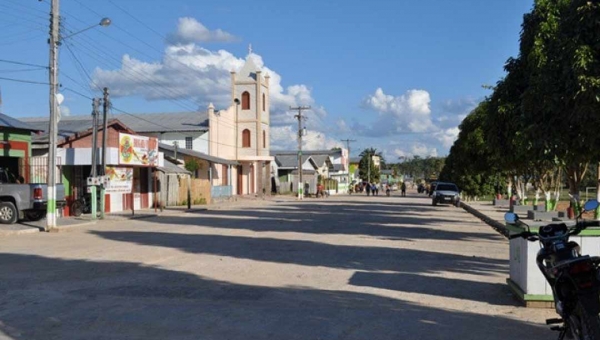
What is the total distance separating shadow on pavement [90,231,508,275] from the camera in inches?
512

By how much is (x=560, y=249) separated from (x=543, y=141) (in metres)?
8.14

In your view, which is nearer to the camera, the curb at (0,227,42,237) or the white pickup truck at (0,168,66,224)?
the curb at (0,227,42,237)

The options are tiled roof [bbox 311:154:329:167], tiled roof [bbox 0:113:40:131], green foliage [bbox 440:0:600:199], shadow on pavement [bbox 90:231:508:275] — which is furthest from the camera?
tiled roof [bbox 311:154:329:167]

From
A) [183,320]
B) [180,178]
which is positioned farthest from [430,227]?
[180,178]

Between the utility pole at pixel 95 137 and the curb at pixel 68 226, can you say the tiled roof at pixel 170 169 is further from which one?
the curb at pixel 68 226

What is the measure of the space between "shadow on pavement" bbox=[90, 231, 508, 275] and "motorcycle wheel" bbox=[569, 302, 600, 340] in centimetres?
673

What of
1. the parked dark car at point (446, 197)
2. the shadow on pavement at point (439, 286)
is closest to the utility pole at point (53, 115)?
the shadow on pavement at point (439, 286)

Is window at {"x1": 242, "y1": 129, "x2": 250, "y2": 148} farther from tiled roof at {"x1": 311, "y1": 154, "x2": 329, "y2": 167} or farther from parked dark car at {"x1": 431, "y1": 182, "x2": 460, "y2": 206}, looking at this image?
tiled roof at {"x1": 311, "y1": 154, "x2": 329, "y2": 167}

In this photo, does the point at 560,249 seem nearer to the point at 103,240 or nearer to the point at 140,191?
the point at 103,240

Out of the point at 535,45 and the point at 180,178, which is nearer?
the point at 535,45

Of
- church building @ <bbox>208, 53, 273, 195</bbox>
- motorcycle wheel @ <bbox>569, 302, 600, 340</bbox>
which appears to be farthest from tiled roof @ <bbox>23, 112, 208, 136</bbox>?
motorcycle wheel @ <bbox>569, 302, 600, 340</bbox>

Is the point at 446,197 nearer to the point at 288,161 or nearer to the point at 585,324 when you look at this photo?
the point at 585,324

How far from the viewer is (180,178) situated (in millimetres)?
43188

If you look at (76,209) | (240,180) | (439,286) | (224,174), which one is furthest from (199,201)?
(439,286)
